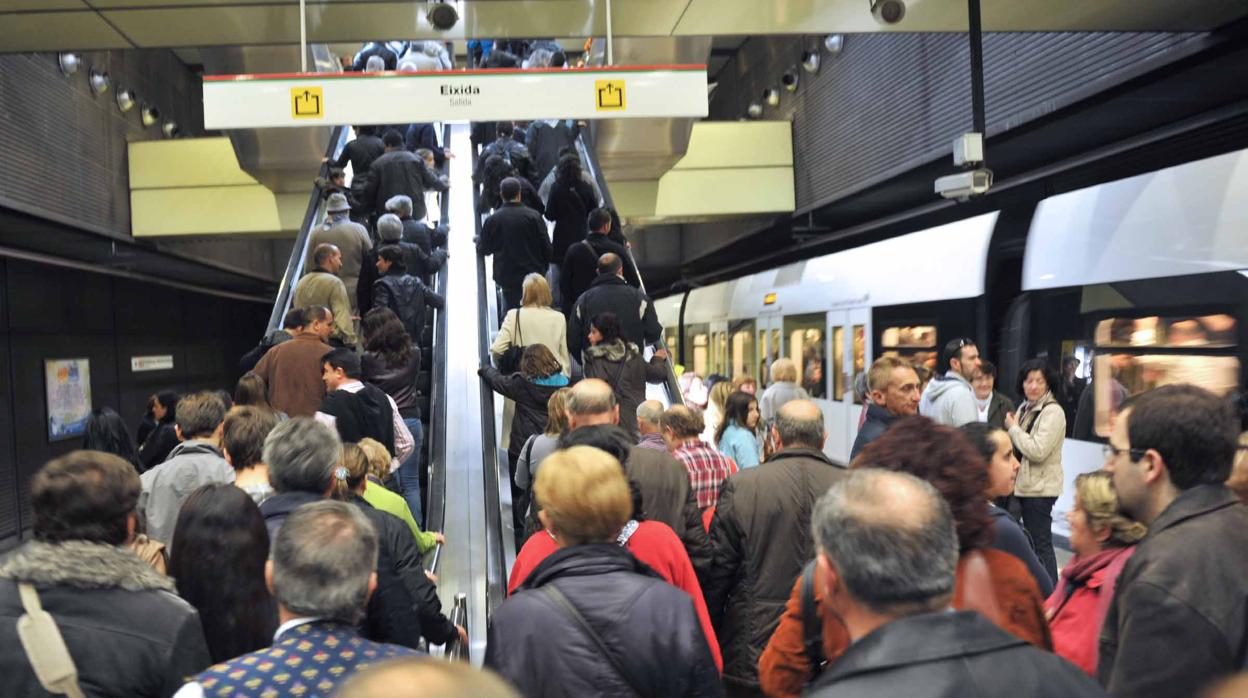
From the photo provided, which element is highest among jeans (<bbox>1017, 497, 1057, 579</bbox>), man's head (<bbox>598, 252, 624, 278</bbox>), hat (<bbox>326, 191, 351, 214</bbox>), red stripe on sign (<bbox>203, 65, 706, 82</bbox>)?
red stripe on sign (<bbox>203, 65, 706, 82</bbox>)

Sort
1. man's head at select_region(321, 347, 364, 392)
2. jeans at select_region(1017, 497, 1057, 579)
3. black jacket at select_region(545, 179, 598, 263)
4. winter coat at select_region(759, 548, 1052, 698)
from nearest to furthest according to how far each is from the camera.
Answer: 1. winter coat at select_region(759, 548, 1052, 698)
2. man's head at select_region(321, 347, 364, 392)
3. jeans at select_region(1017, 497, 1057, 579)
4. black jacket at select_region(545, 179, 598, 263)

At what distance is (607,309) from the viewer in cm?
716

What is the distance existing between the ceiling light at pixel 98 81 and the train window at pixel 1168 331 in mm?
12476

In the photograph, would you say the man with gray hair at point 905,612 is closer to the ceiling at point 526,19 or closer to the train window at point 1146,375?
the train window at point 1146,375

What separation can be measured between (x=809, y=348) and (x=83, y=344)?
31.7 ft

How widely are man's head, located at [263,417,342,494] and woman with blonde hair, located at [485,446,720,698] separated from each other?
0.96 metres

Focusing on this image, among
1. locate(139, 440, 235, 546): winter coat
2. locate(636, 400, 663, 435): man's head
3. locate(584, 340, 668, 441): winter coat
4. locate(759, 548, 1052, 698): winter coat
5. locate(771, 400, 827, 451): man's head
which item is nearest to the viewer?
locate(759, 548, 1052, 698): winter coat

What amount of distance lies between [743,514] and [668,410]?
109 cm

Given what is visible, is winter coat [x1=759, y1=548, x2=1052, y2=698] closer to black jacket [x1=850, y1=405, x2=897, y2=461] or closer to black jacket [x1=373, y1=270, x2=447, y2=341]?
black jacket [x1=850, y1=405, x2=897, y2=461]

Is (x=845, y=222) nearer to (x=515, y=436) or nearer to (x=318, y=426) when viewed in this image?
(x=515, y=436)

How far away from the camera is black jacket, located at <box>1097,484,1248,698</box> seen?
86.9 inches

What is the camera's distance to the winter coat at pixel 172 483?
4.07m

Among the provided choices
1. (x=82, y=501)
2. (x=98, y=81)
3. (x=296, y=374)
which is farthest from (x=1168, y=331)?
A: (x=98, y=81)

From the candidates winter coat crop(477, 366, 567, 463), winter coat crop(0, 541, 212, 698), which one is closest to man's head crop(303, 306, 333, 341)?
winter coat crop(477, 366, 567, 463)
